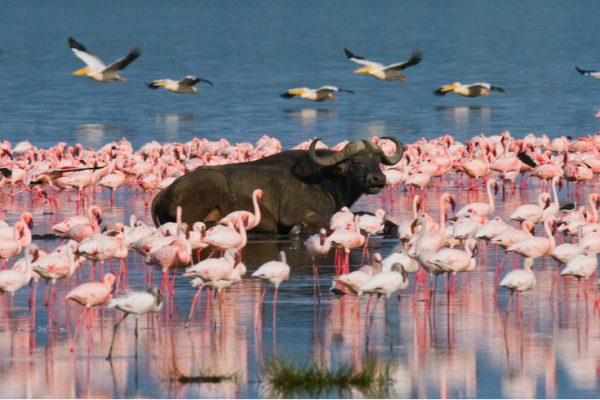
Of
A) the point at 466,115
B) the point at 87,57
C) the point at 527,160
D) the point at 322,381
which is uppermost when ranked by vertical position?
the point at 87,57

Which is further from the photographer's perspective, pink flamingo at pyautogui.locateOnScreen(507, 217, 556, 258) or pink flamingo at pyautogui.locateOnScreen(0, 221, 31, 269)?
pink flamingo at pyautogui.locateOnScreen(0, 221, 31, 269)

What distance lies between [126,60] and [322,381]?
30711mm

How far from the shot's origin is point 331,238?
1612cm

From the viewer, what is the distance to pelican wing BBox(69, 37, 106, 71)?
131 ft

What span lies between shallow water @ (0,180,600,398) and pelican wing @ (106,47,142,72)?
76.5ft

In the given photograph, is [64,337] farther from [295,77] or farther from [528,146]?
[295,77]

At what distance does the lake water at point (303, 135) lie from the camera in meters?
11.9

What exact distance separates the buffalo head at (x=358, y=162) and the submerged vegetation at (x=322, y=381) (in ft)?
30.7

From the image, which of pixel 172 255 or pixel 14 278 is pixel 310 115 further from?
pixel 14 278

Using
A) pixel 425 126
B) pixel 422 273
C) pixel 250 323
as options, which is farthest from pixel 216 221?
pixel 425 126

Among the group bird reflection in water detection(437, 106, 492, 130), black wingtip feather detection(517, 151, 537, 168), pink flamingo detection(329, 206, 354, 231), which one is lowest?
pink flamingo detection(329, 206, 354, 231)

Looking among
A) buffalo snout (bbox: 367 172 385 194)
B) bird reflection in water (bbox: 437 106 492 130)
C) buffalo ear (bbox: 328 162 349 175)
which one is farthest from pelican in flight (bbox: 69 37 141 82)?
buffalo snout (bbox: 367 172 385 194)

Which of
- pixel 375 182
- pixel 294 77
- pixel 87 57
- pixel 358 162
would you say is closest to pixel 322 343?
pixel 375 182

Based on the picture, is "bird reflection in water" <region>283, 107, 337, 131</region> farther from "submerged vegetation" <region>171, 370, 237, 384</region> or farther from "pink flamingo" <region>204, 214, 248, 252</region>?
"submerged vegetation" <region>171, 370, 237, 384</region>
